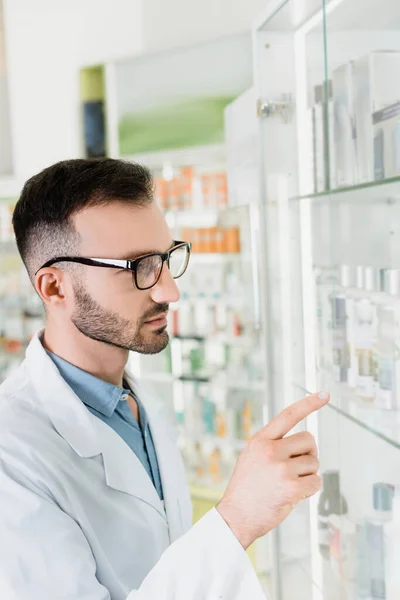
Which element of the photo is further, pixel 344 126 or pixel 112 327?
pixel 344 126

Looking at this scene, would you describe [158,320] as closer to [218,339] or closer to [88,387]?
[88,387]

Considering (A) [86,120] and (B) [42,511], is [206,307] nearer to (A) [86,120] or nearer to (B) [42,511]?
(A) [86,120]

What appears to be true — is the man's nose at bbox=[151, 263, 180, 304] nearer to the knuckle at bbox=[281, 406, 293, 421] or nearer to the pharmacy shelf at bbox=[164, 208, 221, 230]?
the knuckle at bbox=[281, 406, 293, 421]

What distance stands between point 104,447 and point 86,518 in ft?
0.49

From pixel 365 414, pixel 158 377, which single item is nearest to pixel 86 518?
pixel 365 414

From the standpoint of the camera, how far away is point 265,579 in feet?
9.43

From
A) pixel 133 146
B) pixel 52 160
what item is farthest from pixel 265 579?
pixel 52 160

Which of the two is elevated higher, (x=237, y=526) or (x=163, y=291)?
(x=163, y=291)

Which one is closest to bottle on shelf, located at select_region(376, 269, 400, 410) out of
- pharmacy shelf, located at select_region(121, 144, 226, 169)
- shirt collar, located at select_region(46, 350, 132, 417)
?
shirt collar, located at select_region(46, 350, 132, 417)

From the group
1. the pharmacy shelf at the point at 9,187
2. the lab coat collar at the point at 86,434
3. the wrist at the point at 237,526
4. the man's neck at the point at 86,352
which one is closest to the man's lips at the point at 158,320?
the man's neck at the point at 86,352

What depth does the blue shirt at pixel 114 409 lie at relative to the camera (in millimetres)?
1420

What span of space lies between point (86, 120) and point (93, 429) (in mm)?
3402

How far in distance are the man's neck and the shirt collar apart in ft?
0.05

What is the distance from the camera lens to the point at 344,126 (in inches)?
60.0
